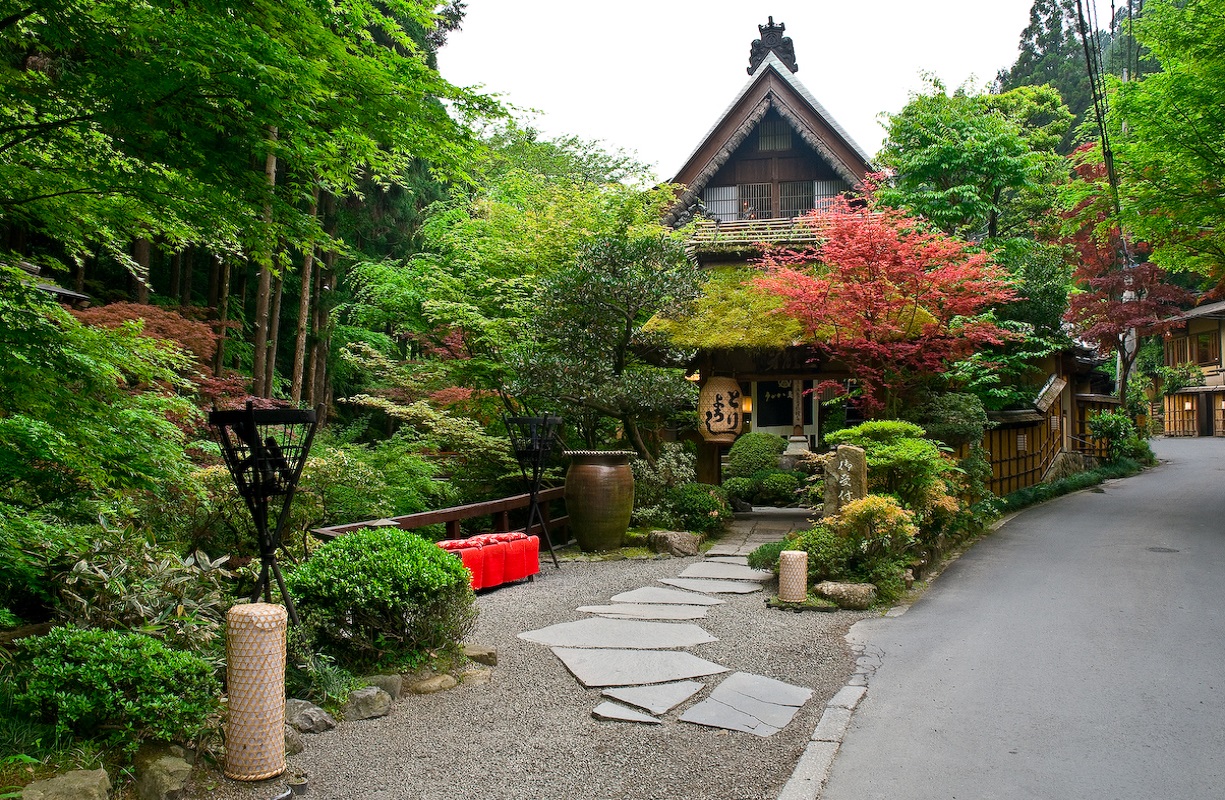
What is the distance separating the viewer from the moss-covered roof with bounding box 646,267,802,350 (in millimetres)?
12562

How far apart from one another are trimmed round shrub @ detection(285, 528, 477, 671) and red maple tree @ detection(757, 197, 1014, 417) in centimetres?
799

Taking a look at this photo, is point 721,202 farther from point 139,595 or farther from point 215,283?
point 139,595

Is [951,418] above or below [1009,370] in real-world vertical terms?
below

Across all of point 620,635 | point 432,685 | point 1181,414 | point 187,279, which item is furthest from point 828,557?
point 1181,414

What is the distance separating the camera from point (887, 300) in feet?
37.2

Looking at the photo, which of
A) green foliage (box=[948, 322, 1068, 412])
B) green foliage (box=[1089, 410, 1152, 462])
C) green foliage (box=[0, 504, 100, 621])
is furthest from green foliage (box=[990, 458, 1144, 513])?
green foliage (box=[0, 504, 100, 621])

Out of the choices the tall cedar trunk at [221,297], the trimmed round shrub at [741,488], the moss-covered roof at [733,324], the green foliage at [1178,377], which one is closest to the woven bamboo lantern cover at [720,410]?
the moss-covered roof at [733,324]

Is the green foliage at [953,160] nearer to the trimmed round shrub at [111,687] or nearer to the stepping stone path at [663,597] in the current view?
the stepping stone path at [663,597]

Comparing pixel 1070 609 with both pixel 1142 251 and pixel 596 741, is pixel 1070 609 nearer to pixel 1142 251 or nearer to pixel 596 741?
pixel 596 741

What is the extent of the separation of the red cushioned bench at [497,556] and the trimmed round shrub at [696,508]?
3242 millimetres

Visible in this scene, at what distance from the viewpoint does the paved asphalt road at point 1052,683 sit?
3883 mm

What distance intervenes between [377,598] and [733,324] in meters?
9.25

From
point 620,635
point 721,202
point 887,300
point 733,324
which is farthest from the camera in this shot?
point 721,202

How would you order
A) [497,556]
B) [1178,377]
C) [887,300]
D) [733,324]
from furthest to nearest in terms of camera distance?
[1178,377] < [733,324] < [887,300] < [497,556]
